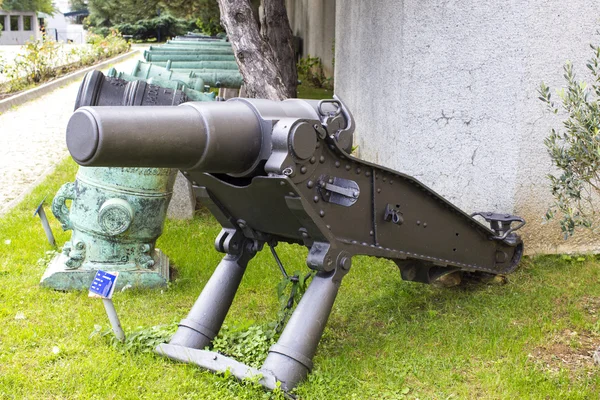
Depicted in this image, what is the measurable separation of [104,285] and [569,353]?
260 cm

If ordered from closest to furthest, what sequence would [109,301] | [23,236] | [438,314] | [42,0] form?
1. [109,301]
2. [438,314]
3. [23,236]
4. [42,0]

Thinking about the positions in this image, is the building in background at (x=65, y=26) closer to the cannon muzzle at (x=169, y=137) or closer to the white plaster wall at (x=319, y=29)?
the white plaster wall at (x=319, y=29)

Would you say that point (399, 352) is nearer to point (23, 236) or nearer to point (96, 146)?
point (96, 146)

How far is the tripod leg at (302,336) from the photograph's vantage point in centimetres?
347

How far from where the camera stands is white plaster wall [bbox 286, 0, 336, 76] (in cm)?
1661

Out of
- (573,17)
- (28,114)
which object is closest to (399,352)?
(573,17)

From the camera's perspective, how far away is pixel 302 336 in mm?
3518

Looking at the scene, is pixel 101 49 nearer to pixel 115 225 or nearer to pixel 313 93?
pixel 313 93

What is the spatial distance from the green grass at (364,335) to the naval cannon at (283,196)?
0.27 m

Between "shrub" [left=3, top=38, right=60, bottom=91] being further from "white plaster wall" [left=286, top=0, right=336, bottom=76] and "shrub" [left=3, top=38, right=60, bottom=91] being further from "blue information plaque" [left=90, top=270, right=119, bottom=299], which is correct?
"blue information plaque" [left=90, top=270, right=119, bottom=299]

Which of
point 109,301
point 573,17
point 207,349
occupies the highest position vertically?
point 573,17

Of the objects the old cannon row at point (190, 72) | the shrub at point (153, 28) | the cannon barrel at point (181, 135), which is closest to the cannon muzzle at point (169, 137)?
the cannon barrel at point (181, 135)

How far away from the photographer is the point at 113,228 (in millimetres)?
4832

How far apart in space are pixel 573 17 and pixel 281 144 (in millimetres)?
2802
